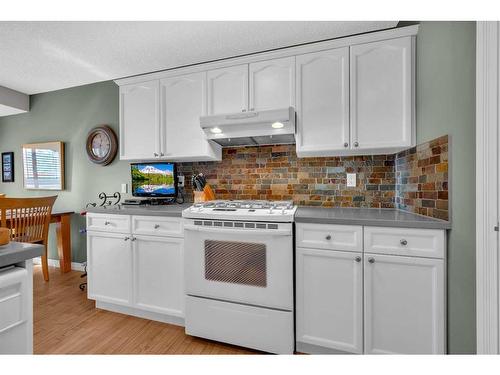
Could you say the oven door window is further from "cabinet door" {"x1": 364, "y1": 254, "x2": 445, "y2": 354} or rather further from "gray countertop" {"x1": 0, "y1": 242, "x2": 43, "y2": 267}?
"gray countertop" {"x1": 0, "y1": 242, "x2": 43, "y2": 267}

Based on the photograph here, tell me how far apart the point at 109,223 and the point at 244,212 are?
1.26 metres

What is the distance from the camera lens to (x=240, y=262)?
5.65 ft

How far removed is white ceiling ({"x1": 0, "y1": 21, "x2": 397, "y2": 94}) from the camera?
1.87 metres

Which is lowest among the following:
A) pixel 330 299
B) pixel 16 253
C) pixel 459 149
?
pixel 330 299

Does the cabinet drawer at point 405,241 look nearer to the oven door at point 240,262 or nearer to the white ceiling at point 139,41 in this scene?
the oven door at point 240,262

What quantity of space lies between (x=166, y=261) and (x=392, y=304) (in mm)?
1604

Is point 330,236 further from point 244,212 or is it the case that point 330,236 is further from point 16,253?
point 16,253

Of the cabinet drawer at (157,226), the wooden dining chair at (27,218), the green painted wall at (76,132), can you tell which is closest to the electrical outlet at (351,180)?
the cabinet drawer at (157,226)

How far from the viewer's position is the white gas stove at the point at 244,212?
5.39ft

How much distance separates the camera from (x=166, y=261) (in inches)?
77.8

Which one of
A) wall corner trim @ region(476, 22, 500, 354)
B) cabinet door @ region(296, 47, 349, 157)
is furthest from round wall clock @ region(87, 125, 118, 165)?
wall corner trim @ region(476, 22, 500, 354)

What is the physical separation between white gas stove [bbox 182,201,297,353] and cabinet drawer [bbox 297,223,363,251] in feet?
0.30

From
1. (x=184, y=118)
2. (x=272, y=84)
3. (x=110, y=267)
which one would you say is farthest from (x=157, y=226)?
(x=272, y=84)

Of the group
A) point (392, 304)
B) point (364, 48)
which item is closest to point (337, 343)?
point (392, 304)
